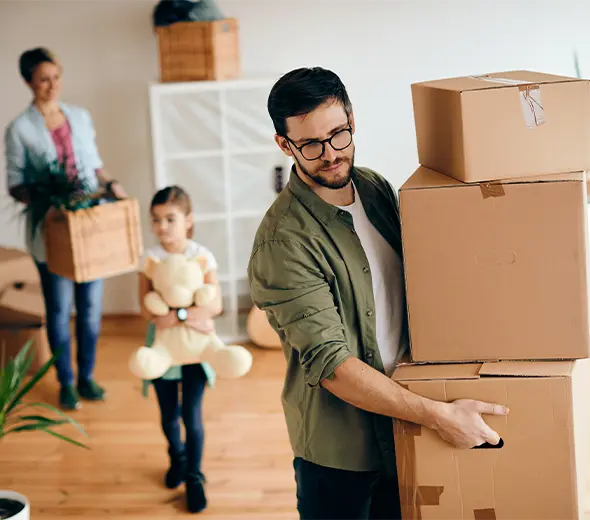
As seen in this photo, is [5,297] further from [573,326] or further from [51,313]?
[573,326]

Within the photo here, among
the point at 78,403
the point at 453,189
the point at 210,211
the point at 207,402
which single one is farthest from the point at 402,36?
the point at 453,189

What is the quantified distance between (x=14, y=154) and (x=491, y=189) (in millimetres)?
2538

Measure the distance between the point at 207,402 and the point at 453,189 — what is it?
8.19ft

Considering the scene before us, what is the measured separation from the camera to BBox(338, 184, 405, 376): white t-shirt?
5.68ft

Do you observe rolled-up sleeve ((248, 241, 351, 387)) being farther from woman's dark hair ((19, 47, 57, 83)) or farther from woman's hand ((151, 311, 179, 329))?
woman's dark hair ((19, 47, 57, 83))

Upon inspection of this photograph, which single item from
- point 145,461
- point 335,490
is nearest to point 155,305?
point 145,461

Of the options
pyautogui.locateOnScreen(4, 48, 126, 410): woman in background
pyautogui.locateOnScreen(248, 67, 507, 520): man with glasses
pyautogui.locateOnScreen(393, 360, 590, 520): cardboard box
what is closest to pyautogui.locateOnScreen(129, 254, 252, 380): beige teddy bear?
pyautogui.locateOnScreen(4, 48, 126, 410): woman in background

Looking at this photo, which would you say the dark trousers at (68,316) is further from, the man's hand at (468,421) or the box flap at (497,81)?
the man's hand at (468,421)

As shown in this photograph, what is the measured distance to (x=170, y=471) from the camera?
317 centimetres

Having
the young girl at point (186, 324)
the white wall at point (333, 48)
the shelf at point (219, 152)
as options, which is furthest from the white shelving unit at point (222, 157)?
the young girl at point (186, 324)

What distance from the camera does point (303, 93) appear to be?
1.62 m

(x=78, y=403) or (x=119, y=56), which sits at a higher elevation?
(x=119, y=56)

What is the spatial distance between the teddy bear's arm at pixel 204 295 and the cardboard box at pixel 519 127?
1463 mm

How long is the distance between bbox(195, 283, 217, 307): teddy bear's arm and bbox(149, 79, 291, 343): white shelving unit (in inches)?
62.9
